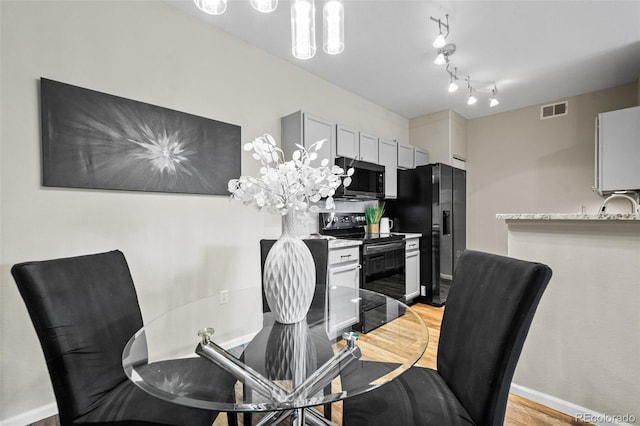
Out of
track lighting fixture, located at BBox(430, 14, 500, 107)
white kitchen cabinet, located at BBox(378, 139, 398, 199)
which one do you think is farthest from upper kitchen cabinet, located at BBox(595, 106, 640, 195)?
white kitchen cabinet, located at BBox(378, 139, 398, 199)

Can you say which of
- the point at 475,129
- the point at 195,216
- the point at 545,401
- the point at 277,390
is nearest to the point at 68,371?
the point at 277,390

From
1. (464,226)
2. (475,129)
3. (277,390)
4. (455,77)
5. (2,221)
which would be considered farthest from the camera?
(475,129)

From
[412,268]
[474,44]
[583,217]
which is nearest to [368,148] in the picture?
[474,44]

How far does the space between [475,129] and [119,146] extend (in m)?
4.89

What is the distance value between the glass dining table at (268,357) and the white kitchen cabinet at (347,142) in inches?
76.1

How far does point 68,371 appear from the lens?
92 cm

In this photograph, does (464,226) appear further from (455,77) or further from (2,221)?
(2,221)

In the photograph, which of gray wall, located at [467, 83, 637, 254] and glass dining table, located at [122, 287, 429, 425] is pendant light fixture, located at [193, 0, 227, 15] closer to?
glass dining table, located at [122, 287, 429, 425]

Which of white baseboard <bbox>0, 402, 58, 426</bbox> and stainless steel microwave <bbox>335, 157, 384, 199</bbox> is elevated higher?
stainless steel microwave <bbox>335, 157, 384, 199</bbox>

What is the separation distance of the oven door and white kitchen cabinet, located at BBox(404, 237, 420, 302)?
15 centimetres

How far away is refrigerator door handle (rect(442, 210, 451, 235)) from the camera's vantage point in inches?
145

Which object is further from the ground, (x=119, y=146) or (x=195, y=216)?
(x=119, y=146)

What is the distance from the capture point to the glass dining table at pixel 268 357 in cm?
82

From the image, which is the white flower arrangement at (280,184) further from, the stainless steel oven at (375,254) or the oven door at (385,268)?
the oven door at (385,268)
